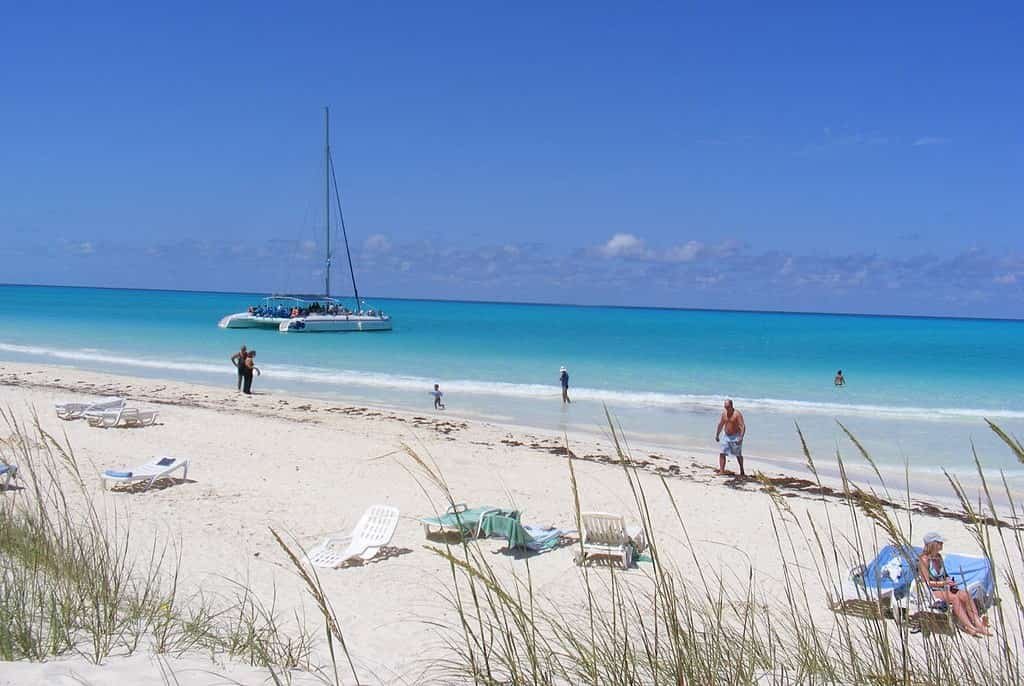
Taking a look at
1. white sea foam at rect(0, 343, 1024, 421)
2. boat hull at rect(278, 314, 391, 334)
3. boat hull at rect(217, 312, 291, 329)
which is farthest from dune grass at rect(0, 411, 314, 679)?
boat hull at rect(217, 312, 291, 329)

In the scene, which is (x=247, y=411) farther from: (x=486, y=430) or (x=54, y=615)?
(x=54, y=615)

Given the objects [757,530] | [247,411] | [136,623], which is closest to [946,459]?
[757,530]

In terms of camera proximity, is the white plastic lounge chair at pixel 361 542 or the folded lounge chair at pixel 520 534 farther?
the folded lounge chair at pixel 520 534

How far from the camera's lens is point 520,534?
27.0 ft

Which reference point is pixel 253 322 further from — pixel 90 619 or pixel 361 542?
pixel 90 619

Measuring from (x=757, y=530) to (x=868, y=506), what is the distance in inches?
323

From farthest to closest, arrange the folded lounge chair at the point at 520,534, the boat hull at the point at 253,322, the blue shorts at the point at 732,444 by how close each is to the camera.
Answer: the boat hull at the point at 253,322, the blue shorts at the point at 732,444, the folded lounge chair at the point at 520,534

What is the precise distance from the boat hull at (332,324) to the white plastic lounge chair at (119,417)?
3865 centimetres

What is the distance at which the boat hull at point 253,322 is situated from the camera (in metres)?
59.2

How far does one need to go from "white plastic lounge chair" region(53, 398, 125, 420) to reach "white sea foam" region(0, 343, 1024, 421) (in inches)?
460

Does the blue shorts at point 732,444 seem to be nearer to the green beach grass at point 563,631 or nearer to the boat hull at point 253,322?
the green beach grass at point 563,631

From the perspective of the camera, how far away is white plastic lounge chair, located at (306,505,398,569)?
25.4ft

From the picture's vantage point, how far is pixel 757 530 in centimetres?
993

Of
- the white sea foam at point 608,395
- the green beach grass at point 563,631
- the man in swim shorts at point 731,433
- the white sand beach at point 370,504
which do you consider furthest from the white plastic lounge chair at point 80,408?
the white sea foam at point 608,395
